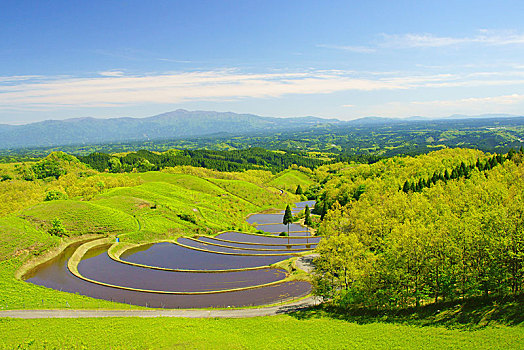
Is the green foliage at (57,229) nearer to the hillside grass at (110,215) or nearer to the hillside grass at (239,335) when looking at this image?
the hillside grass at (110,215)

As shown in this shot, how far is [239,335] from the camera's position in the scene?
33.5m

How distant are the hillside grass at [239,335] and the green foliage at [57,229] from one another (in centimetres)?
3595

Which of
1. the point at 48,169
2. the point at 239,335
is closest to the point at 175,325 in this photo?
the point at 239,335

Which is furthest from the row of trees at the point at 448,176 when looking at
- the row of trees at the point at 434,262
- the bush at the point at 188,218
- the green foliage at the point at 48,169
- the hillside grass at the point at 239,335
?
the green foliage at the point at 48,169

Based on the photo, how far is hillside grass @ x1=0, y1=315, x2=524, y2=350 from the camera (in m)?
28.5

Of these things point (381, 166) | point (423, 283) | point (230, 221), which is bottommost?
point (230, 221)

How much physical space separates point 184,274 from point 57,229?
118ft

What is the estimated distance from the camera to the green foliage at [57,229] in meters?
67.3

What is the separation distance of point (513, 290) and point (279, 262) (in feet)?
120

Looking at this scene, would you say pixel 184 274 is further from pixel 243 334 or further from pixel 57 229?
pixel 57 229

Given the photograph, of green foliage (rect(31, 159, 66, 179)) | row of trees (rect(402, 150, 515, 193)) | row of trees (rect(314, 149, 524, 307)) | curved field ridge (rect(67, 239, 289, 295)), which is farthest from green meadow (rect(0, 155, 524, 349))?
green foliage (rect(31, 159, 66, 179))

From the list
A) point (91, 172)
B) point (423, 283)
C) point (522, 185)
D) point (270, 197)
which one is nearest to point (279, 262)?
point (423, 283)

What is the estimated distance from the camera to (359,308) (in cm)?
3850

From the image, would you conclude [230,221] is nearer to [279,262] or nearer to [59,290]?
[279,262]
